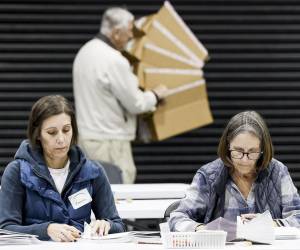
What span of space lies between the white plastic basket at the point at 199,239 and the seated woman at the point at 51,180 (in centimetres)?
75

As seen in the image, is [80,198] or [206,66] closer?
[80,198]

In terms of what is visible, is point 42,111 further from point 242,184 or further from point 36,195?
point 242,184

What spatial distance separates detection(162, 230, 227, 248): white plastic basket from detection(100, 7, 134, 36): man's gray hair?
4.05m

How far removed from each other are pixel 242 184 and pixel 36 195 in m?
1.13

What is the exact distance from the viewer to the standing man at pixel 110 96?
25.2ft

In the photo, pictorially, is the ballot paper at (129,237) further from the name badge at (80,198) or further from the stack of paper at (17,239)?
the name badge at (80,198)

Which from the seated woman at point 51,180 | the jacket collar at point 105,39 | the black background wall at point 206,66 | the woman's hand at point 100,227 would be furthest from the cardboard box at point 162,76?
the woman's hand at point 100,227

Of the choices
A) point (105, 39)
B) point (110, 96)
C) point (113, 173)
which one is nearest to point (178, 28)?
point (105, 39)

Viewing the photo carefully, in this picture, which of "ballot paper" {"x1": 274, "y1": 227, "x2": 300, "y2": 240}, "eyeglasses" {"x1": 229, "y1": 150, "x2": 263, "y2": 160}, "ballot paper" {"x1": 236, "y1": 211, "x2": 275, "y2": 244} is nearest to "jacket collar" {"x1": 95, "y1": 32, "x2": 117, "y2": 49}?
"eyeglasses" {"x1": 229, "y1": 150, "x2": 263, "y2": 160}

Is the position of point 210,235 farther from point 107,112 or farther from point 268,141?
point 107,112

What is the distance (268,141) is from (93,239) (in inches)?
43.8

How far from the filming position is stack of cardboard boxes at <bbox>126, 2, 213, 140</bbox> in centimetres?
819

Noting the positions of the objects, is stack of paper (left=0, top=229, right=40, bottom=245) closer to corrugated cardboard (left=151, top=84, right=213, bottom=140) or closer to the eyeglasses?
the eyeglasses

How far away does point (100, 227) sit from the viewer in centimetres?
459
